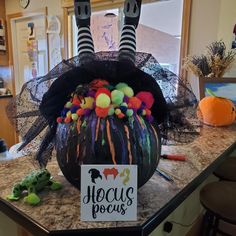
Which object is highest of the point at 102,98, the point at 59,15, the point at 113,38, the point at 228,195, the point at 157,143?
the point at 59,15

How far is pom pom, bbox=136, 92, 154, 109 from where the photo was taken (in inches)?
25.2

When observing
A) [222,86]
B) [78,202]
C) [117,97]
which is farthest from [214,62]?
[78,202]

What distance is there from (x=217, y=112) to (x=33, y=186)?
1.25m

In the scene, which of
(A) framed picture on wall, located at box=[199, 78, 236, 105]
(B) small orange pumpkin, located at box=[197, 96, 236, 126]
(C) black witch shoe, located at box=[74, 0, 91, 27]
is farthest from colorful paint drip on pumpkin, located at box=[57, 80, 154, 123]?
(A) framed picture on wall, located at box=[199, 78, 236, 105]

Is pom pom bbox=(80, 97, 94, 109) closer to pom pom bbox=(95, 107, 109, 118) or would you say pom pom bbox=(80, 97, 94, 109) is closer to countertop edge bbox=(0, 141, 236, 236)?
pom pom bbox=(95, 107, 109, 118)

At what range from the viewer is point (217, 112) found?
5.09ft

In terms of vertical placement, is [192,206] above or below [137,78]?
below

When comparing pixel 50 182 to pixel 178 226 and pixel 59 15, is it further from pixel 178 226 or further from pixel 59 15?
pixel 59 15

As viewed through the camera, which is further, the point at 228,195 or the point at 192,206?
the point at 192,206

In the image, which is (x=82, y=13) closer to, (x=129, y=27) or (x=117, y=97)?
(x=129, y=27)

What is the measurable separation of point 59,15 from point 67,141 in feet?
9.74

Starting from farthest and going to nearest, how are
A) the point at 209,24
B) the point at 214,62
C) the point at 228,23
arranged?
the point at 209,24 → the point at 228,23 → the point at 214,62

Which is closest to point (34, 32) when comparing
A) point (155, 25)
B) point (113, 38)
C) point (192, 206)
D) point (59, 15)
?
point (59, 15)

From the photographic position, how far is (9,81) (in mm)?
4164
